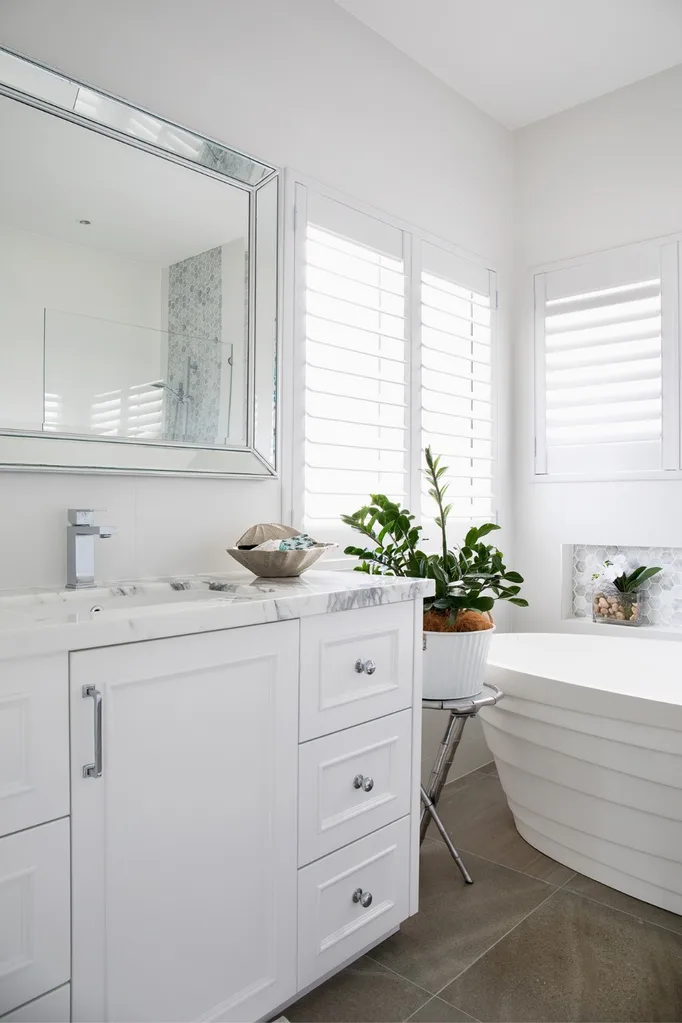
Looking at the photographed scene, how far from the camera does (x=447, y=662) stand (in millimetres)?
2064

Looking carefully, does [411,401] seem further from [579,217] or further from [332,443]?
[579,217]

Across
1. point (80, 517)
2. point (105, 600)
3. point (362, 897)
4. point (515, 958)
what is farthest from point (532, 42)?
point (515, 958)

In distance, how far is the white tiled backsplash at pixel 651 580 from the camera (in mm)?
2961

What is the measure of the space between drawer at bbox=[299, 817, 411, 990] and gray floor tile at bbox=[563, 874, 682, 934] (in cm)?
63

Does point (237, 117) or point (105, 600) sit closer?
point (105, 600)

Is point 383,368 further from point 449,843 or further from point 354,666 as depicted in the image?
point 449,843

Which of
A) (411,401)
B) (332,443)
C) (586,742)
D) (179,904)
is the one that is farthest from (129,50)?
(586,742)

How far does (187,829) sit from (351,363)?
1572 mm

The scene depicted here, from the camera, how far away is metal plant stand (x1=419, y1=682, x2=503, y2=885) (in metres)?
2.04

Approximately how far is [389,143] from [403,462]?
3.77 feet

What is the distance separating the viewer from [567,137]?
10.3 ft

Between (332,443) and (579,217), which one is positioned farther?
(579,217)

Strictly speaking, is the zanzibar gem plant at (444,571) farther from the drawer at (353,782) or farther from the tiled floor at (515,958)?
the tiled floor at (515,958)

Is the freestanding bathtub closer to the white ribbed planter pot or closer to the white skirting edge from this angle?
the white skirting edge
